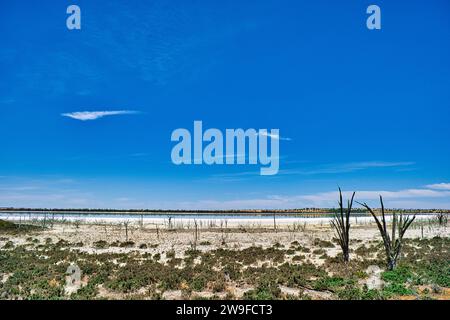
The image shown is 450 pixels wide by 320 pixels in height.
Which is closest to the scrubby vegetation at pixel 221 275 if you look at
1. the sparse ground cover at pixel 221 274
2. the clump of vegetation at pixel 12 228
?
the sparse ground cover at pixel 221 274

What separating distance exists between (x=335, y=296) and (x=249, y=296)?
3.33 metres

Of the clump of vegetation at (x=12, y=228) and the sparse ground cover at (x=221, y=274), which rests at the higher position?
the sparse ground cover at (x=221, y=274)

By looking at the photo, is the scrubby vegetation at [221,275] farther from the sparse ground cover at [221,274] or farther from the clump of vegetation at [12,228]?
the clump of vegetation at [12,228]

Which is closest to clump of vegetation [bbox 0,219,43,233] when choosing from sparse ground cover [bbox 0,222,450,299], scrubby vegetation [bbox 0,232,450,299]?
sparse ground cover [bbox 0,222,450,299]

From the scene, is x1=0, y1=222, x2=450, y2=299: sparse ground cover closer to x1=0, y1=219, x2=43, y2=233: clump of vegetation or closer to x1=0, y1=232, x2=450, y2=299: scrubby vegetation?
x1=0, y1=232, x2=450, y2=299: scrubby vegetation

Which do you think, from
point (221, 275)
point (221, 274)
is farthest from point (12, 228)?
point (221, 275)

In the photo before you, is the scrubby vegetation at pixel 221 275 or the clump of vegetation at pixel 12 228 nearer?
the scrubby vegetation at pixel 221 275

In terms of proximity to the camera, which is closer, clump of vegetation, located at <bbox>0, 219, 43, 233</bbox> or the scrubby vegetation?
the scrubby vegetation

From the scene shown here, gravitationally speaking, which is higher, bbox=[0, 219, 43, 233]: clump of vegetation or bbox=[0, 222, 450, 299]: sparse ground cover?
bbox=[0, 222, 450, 299]: sparse ground cover

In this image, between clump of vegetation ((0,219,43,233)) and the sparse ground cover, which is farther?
clump of vegetation ((0,219,43,233))

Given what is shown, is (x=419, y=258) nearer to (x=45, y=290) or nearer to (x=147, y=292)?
(x=147, y=292)

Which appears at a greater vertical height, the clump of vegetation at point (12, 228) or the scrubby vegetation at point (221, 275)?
the scrubby vegetation at point (221, 275)
